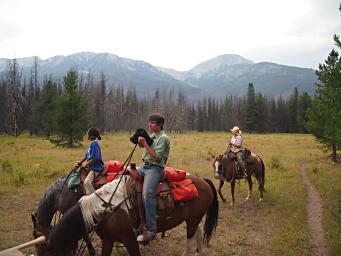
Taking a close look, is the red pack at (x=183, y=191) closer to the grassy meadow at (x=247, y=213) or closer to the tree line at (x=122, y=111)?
the grassy meadow at (x=247, y=213)

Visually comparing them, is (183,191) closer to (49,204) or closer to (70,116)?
(49,204)

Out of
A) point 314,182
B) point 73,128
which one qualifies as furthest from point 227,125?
point 314,182

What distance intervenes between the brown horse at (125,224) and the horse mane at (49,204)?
178cm

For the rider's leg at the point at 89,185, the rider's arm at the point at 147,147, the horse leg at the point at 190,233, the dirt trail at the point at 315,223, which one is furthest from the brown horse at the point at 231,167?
the rider's arm at the point at 147,147

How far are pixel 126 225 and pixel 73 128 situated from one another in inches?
976

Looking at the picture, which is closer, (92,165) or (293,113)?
(92,165)

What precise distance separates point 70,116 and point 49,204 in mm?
23411

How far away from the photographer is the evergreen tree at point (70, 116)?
28.9 metres

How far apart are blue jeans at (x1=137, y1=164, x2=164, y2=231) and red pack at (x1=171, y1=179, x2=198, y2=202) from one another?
1.48ft

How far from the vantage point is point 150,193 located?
5.76m

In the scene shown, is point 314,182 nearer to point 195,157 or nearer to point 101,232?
point 195,157

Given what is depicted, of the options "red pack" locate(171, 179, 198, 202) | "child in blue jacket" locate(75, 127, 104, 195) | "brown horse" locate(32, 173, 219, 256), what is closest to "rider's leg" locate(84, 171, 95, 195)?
"child in blue jacket" locate(75, 127, 104, 195)

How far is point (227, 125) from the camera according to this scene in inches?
3418

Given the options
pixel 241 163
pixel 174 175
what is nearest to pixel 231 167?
pixel 241 163
